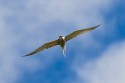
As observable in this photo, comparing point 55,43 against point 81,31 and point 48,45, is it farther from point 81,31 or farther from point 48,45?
point 81,31

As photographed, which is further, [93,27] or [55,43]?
[55,43]

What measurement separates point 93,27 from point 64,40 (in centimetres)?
261

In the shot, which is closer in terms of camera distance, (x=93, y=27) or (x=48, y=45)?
(x=93, y=27)

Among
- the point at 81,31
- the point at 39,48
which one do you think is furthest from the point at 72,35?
the point at 39,48

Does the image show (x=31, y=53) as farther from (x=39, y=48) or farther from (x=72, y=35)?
(x=72, y=35)

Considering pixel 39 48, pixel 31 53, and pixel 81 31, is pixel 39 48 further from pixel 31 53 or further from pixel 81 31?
pixel 81 31

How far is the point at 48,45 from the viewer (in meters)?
24.4

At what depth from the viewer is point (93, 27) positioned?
22469 millimetres

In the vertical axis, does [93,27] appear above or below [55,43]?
below

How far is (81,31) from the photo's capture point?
23625mm

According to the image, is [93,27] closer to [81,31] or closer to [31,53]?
[81,31]

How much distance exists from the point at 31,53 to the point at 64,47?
261cm

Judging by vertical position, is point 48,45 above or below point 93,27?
above

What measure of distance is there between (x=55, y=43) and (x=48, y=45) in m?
0.60
